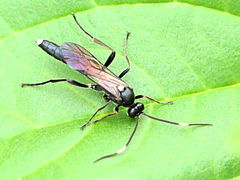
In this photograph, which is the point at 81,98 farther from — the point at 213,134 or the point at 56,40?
the point at 213,134

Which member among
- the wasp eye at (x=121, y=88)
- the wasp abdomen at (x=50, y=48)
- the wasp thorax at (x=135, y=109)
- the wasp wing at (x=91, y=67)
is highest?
the wasp abdomen at (x=50, y=48)

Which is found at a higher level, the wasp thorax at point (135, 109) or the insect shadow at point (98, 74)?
the insect shadow at point (98, 74)

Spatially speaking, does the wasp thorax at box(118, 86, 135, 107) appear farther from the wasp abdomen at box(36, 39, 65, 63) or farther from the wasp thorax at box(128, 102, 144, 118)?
the wasp abdomen at box(36, 39, 65, 63)

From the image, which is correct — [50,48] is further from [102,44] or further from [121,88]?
[121,88]

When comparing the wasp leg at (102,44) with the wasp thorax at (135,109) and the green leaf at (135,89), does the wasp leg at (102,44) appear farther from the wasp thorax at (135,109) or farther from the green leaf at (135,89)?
the wasp thorax at (135,109)

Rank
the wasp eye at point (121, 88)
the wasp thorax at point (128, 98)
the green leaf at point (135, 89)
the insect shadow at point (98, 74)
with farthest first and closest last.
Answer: the wasp eye at point (121, 88), the wasp thorax at point (128, 98), the insect shadow at point (98, 74), the green leaf at point (135, 89)

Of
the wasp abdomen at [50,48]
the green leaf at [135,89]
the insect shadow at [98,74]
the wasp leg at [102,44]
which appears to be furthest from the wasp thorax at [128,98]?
the wasp abdomen at [50,48]

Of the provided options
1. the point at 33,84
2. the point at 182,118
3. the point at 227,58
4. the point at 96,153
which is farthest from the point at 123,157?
the point at 227,58
